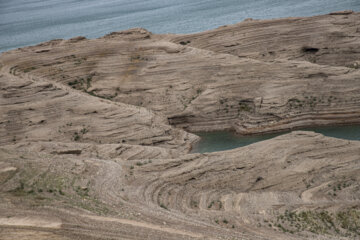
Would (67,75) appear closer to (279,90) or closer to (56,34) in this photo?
(279,90)

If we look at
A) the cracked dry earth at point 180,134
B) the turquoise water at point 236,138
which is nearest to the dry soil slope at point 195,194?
the cracked dry earth at point 180,134

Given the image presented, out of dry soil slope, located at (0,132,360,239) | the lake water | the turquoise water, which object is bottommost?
the turquoise water

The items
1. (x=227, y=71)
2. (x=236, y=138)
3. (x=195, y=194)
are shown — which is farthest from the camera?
(x=227, y=71)

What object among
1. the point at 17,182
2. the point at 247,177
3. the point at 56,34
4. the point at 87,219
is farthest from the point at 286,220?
the point at 56,34

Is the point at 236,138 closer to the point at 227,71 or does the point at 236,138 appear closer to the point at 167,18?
the point at 227,71

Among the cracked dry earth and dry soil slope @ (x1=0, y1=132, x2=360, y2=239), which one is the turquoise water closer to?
the cracked dry earth

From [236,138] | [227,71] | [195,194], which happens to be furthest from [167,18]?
[195,194]

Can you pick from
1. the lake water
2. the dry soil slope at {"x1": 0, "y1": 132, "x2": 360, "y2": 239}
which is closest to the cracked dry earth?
the dry soil slope at {"x1": 0, "y1": 132, "x2": 360, "y2": 239}

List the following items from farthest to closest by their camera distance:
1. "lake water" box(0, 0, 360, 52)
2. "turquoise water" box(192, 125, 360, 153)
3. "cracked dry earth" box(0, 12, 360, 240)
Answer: "lake water" box(0, 0, 360, 52), "turquoise water" box(192, 125, 360, 153), "cracked dry earth" box(0, 12, 360, 240)
